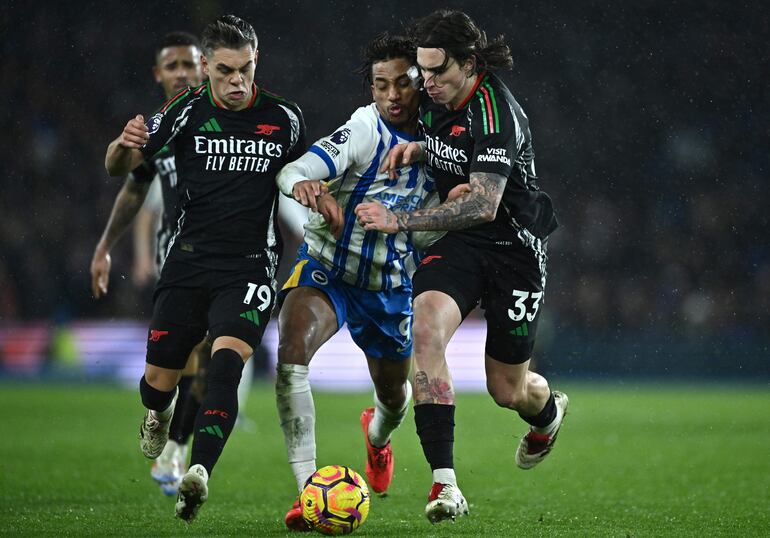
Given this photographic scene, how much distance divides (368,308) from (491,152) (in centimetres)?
123

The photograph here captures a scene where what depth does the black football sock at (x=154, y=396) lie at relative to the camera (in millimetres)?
5848

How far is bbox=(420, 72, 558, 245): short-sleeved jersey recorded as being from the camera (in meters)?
5.25

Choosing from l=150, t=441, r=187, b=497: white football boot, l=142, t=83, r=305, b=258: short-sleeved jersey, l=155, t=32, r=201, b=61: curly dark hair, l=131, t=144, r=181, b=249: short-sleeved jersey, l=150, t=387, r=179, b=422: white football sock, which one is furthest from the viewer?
l=155, t=32, r=201, b=61: curly dark hair

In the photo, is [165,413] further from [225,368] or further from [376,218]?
[376,218]

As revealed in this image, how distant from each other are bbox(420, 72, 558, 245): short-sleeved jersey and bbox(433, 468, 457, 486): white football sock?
1.27 metres

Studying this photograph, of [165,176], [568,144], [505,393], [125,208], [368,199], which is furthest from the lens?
[568,144]

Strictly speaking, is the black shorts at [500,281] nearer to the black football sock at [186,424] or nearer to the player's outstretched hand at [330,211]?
the player's outstretched hand at [330,211]

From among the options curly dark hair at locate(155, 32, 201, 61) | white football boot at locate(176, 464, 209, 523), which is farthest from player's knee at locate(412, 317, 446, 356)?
curly dark hair at locate(155, 32, 201, 61)

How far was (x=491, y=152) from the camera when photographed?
17.1ft

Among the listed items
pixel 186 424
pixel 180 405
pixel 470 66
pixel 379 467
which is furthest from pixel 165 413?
pixel 470 66

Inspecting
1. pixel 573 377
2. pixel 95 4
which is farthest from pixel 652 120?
pixel 95 4

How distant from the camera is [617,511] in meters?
5.73

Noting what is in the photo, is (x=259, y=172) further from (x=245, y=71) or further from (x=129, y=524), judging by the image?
(x=129, y=524)

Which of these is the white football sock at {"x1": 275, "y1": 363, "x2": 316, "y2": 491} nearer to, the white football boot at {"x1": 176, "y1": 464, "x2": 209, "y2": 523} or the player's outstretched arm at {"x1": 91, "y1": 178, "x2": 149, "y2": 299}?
the white football boot at {"x1": 176, "y1": 464, "x2": 209, "y2": 523}
